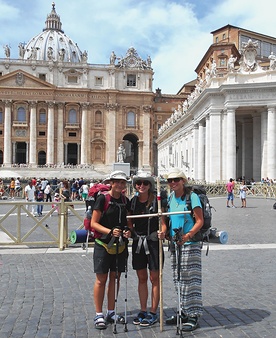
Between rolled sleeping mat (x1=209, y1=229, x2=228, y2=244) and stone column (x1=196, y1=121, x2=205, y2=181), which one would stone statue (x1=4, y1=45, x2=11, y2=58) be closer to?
stone column (x1=196, y1=121, x2=205, y2=181)

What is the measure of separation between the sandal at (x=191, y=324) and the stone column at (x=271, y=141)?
88.3ft

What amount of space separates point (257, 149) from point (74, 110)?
4683cm

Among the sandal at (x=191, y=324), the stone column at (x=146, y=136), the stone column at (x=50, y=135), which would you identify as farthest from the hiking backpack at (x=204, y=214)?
the stone column at (x=146, y=136)

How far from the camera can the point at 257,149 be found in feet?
106

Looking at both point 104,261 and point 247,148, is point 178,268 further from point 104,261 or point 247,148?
point 247,148

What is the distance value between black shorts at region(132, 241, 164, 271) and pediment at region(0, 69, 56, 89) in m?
69.2

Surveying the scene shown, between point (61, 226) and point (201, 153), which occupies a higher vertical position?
point (201, 153)

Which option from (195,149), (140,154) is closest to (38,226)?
(195,149)

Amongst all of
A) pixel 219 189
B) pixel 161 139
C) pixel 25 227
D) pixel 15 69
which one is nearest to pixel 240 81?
pixel 219 189

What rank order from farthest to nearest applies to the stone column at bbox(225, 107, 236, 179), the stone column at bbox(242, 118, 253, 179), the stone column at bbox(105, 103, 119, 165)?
the stone column at bbox(105, 103, 119, 165), the stone column at bbox(242, 118, 253, 179), the stone column at bbox(225, 107, 236, 179)

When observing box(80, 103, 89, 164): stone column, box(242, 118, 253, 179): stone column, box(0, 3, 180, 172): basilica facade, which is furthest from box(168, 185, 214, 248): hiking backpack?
box(80, 103, 89, 164): stone column

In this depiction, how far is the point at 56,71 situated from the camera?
7250 cm

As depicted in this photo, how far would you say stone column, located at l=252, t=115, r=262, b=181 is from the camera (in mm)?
32375

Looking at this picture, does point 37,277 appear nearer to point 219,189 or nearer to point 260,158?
point 219,189
